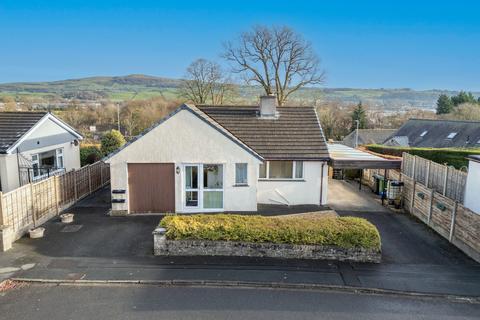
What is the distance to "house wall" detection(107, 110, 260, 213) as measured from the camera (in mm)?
15242

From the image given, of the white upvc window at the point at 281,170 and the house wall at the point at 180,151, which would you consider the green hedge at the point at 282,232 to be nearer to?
the house wall at the point at 180,151

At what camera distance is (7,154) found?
16422 millimetres

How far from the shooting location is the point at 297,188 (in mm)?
17172

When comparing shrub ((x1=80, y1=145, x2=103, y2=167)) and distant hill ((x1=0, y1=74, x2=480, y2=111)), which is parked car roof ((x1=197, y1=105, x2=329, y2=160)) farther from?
distant hill ((x1=0, y1=74, x2=480, y2=111))

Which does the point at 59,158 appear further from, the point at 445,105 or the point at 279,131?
the point at 445,105

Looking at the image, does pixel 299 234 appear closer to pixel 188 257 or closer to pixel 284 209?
pixel 188 257

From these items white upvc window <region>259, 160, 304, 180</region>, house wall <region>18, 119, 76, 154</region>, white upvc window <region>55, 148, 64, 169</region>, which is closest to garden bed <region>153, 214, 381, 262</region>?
white upvc window <region>259, 160, 304, 180</region>

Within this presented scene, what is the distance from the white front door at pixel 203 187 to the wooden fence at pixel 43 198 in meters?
5.61

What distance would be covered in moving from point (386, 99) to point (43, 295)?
140 meters

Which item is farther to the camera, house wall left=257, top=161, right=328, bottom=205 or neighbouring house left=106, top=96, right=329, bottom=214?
house wall left=257, top=161, right=328, bottom=205

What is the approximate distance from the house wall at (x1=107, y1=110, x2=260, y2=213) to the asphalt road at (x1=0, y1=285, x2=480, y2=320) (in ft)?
21.4

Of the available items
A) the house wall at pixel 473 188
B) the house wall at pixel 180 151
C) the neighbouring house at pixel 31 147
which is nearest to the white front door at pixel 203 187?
the house wall at pixel 180 151

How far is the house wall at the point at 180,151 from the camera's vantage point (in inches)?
600

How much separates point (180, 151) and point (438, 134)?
37.5 meters
